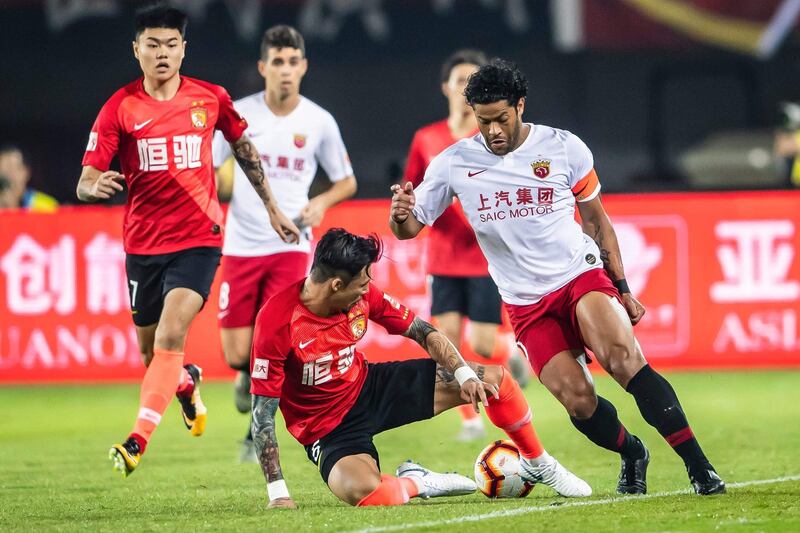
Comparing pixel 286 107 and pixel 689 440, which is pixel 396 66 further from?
pixel 689 440

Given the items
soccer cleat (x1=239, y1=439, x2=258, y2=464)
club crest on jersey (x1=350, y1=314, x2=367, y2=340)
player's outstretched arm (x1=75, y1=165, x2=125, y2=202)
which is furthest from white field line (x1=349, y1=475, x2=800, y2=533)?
soccer cleat (x1=239, y1=439, x2=258, y2=464)

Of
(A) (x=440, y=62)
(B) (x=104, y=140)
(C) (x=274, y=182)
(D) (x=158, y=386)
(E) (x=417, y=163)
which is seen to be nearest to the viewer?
(D) (x=158, y=386)

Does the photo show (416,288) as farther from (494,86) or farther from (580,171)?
(494,86)

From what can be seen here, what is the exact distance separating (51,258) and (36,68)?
5.55 meters

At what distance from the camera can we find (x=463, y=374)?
6871 mm

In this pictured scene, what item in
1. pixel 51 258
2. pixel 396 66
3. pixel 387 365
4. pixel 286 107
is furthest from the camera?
pixel 396 66

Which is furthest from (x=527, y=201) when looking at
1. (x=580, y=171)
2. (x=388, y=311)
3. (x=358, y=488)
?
(x=358, y=488)

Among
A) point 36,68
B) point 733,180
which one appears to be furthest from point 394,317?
point 36,68

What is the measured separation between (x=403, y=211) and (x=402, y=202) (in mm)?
43

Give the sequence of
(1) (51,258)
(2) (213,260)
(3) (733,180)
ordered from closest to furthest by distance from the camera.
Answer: (2) (213,260), (1) (51,258), (3) (733,180)

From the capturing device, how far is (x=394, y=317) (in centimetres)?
707

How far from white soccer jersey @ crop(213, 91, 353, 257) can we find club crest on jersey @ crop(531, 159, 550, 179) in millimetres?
2452

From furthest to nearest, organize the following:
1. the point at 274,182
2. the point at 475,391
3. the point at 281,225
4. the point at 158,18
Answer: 1. the point at 274,182
2. the point at 281,225
3. the point at 158,18
4. the point at 475,391

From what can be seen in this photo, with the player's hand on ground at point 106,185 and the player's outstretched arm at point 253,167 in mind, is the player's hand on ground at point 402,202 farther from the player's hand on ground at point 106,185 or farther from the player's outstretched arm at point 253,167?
the player's outstretched arm at point 253,167
